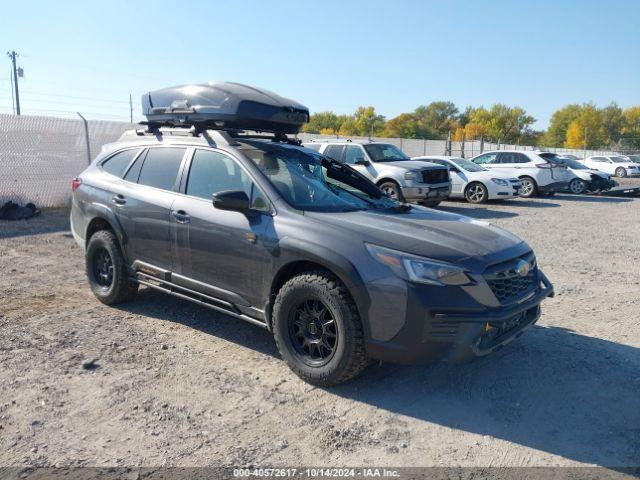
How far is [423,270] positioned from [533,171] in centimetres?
1713

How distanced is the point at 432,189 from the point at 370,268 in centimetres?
1092

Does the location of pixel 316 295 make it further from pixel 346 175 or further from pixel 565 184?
pixel 565 184

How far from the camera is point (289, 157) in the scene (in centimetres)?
470

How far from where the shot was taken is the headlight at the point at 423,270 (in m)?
3.45

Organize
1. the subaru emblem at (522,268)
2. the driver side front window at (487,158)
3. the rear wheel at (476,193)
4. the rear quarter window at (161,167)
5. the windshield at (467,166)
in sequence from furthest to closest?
the driver side front window at (487,158)
the windshield at (467,166)
the rear wheel at (476,193)
the rear quarter window at (161,167)
the subaru emblem at (522,268)

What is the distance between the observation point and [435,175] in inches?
565

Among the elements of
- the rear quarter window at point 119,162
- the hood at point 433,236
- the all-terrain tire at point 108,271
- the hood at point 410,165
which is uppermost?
the rear quarter window at point 119,162

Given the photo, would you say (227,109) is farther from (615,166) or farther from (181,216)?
(615,166)

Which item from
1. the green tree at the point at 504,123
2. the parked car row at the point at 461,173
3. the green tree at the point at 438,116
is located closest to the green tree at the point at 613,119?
the green tree at the point at 504,123

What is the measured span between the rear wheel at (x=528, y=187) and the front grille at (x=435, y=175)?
5.66 metres

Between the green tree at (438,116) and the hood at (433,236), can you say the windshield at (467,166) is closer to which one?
the hood at (433,236)

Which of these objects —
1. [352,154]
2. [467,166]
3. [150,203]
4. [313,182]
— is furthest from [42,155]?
[467,166]

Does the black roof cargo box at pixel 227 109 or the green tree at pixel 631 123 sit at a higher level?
the green tree at pixel 631 123

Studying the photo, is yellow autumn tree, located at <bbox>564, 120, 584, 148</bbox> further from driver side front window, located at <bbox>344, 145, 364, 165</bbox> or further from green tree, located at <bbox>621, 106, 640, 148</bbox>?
driver side front window, located at <bbox>344, 145, 364, 165</bbox>
